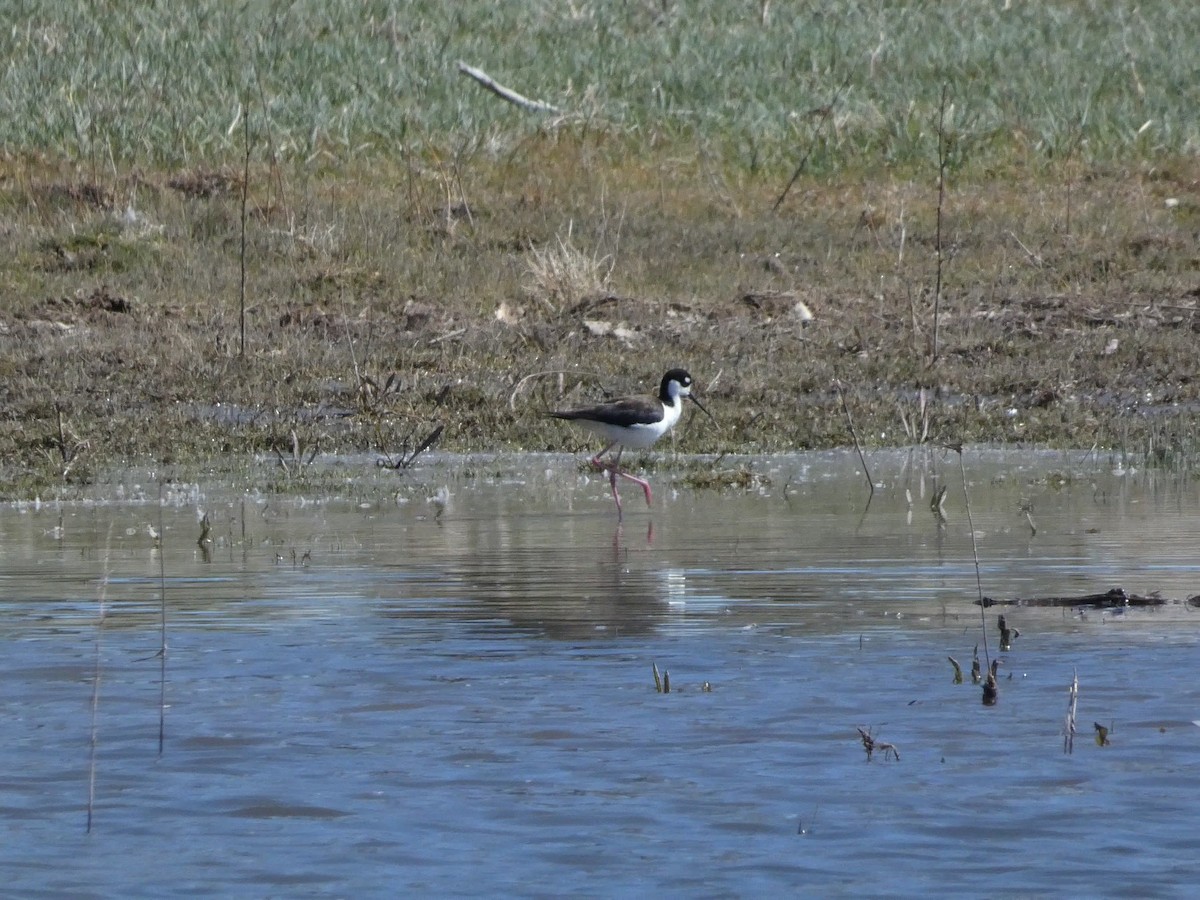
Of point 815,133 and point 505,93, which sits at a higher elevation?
point 505,93

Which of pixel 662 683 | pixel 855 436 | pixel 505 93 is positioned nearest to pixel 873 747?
pixel 662 683

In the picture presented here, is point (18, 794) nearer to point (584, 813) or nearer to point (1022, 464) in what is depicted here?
point (584, 813)

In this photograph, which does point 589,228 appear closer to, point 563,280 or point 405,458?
point 563,280

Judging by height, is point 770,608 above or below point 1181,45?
below

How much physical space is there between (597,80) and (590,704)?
19972mm

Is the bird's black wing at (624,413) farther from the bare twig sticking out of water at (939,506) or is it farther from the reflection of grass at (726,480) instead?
the bare twig sticking out of water at (939,506)

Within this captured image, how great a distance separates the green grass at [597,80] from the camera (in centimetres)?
2408

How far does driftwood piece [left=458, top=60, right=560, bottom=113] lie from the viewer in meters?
25.3

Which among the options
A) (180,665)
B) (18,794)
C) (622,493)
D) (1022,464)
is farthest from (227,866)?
(1022,464)

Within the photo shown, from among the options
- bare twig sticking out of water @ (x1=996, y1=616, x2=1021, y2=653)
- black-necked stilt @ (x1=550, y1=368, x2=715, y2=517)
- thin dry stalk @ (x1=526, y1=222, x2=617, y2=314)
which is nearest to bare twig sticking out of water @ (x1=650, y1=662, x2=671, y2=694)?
bare twig sticking out of water @ (x1=996, y1=616, x2=1021, y2=653)

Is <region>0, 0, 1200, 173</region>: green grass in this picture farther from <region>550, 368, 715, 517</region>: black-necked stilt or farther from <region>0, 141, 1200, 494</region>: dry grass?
<region>550, 368, 715, 517</region>: black-necked stilt

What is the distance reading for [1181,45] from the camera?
95.8 feet

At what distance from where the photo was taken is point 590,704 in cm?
738

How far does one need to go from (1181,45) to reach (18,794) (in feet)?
83.7
